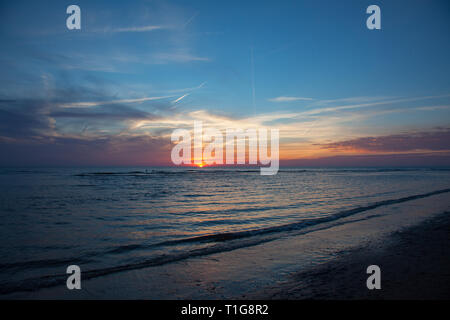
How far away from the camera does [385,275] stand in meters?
6.34

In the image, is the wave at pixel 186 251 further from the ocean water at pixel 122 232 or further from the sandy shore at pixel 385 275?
the sandy shore at pixel 385 275

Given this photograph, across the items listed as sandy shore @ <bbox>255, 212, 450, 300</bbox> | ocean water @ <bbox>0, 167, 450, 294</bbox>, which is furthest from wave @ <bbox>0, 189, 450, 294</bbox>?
sandy shore @ <bbox>255, 212, 450, 300</bbox>

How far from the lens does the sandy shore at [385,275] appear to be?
539 cm

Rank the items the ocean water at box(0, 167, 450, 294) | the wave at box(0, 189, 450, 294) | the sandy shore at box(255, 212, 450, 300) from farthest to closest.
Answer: the ocean water at box(0, 167, 450, 294)
the wave at box(0, 189, 450, 294)
the sandy shore at box(255, 212, 450, 300)

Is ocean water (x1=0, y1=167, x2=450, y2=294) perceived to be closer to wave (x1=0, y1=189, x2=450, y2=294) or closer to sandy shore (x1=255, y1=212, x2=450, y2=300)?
wave (x1=0, y1=189, x2=450, y2=294)

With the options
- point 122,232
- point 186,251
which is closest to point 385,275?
point 186,251

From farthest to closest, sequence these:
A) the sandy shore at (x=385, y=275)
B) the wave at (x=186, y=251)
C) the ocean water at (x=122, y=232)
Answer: the ocean water at (x=122, y=232)
the wave at (x=186, y=251)
the sandy shore at (x=385, y=275)

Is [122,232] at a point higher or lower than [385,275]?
lower

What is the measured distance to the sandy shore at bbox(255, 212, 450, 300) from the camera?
539 cm

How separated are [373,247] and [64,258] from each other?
10109mm

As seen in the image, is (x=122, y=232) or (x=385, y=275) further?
(x=122, y=232)

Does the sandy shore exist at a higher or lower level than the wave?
higher

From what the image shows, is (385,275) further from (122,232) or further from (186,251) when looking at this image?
(122,232)

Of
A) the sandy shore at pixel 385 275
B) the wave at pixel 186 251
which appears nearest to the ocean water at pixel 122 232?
the wave at pixel 186 251
